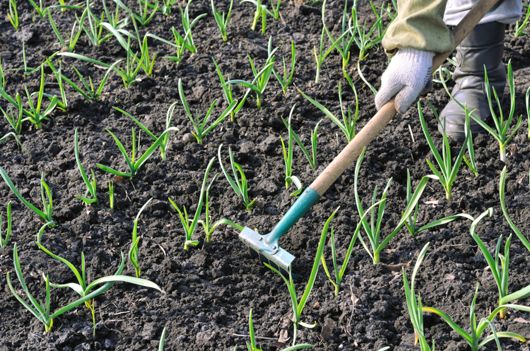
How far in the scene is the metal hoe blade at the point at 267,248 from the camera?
102 inches

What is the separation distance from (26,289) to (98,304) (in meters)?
0.25

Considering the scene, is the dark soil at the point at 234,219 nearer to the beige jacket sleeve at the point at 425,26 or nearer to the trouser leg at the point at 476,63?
the trouser leg at the point at 476,63

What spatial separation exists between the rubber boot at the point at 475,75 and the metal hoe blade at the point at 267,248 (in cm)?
92

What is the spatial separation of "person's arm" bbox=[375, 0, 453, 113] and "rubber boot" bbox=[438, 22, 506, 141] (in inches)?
15.0

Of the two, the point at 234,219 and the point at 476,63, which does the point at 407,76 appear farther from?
the point at 234,219

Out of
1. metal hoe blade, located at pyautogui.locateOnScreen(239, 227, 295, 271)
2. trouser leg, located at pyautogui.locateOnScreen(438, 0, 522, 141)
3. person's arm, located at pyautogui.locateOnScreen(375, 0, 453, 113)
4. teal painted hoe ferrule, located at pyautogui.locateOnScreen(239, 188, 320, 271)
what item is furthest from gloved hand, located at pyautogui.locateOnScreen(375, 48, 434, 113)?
metal hoe blade, located at pyautogui.locateOnScreen(239, 227, 295, 271)

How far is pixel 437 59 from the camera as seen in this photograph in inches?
111

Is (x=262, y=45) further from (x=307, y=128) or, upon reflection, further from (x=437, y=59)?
(x=437, y=59)

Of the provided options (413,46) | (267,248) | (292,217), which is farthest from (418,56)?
(267,248)

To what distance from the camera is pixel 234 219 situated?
2.92 meters

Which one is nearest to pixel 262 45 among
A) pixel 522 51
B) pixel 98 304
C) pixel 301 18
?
pixel 301 18

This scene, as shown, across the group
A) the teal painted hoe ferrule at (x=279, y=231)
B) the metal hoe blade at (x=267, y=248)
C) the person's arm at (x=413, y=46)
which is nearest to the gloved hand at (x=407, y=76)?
the person's arm at (x=413, y=46)

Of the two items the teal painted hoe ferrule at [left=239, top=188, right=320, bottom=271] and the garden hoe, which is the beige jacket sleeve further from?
the teal painted hoe ferrule at [left=239, top=188, right=320, bottom=271]

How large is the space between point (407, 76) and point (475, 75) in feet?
2.04
